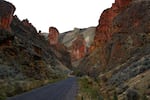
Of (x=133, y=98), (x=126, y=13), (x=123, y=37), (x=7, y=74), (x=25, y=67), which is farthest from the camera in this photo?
(x=126, y=13)

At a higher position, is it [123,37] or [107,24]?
[107,24]

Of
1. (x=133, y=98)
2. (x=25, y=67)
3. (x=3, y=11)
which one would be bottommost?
(x=133, y=98)

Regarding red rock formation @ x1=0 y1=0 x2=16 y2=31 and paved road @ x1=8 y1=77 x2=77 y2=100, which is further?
red rock formation @ x1=0 y1=0 x2=16 y2=31

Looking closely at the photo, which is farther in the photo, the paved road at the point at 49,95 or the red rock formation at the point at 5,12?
the red rock formation at the point at 5,12

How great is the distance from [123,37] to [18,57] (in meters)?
25.3

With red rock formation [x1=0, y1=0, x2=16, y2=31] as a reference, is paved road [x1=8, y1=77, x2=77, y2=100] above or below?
below

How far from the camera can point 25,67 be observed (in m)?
64.9

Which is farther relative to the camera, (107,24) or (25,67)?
(107,24)

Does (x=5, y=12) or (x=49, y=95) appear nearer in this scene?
(x=49, y=95)

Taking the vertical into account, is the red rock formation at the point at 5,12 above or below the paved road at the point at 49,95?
above

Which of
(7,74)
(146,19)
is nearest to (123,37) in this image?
(146,19)

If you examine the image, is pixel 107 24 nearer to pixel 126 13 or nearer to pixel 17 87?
pixel 126 13

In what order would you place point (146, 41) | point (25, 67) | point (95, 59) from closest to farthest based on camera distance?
point (146, 41), point (25, 67), point (95, 59)

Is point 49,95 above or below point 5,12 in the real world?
below
